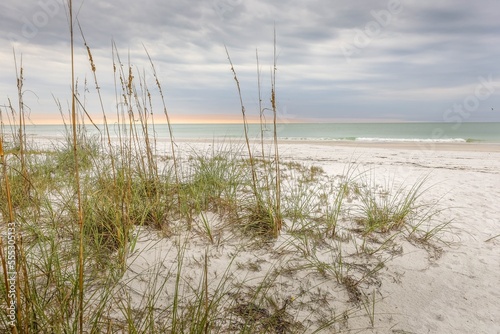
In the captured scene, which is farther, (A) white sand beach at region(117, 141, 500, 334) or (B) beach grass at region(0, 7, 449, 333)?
(A) white sand beach at region(117, 141, 500, 334)

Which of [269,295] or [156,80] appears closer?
[269,295]

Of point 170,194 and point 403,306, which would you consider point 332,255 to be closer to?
point 403,306

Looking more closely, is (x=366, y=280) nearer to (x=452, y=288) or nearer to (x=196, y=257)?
(x=452, y=288)

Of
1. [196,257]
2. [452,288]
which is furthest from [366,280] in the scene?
[196,257]

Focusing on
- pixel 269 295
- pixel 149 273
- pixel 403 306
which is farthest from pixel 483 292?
pixel 149 273

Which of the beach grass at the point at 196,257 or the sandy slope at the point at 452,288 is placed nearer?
the beach grass at the point at 196,257

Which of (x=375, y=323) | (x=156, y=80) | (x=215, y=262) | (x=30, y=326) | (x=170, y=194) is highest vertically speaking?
(x=156, y=80)

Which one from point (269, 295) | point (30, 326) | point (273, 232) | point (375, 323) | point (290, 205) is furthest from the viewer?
point (290, 205)

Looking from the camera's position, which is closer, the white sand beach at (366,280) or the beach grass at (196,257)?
the beach grass at (196,257)

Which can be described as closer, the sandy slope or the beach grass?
the beach grass

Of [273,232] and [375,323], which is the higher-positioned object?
[273,232]

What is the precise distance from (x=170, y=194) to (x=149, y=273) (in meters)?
1.00

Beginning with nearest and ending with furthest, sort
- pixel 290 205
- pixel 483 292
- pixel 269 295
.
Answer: pixel 269 295 → pixel 483 292 → pixel 290 205

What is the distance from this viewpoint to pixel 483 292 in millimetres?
1867
